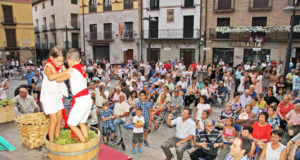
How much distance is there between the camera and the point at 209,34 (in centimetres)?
2202

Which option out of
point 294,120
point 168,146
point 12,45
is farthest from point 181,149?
point 12,45

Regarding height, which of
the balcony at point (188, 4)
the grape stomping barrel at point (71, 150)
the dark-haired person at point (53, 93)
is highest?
the balcony at point (188, 4)

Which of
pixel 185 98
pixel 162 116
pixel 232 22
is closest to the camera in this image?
pixel 162 116

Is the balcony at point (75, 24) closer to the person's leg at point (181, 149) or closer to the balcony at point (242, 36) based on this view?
the balcony at point (242, 36)

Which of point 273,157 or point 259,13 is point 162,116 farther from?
point 259,13

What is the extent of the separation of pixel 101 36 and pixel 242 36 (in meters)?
15.9

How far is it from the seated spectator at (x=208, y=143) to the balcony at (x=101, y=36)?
75.9ft

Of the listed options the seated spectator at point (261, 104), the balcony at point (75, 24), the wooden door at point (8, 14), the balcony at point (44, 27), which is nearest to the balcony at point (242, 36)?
the seated spectator at point (261, 104)

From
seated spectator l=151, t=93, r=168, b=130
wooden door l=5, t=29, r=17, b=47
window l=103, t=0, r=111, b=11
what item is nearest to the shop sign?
window l=103, t=0, r=111, b=11

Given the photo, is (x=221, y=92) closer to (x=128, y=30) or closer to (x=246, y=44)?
(x=246, y=44)

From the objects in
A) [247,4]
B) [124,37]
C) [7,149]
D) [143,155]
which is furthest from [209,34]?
[7,149]

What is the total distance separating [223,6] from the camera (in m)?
21.3

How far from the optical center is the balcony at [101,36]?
26941 millimetres

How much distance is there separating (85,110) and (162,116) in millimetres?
5112
